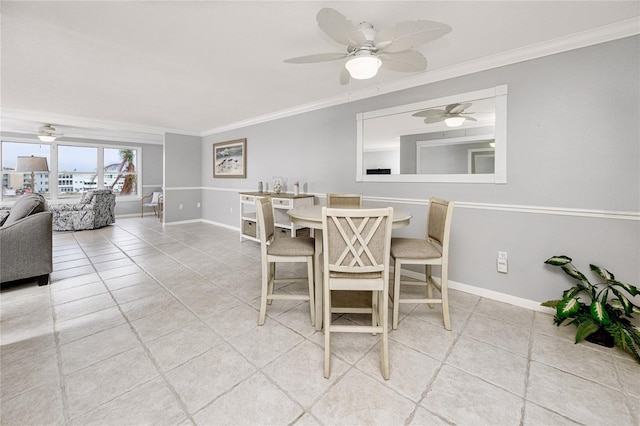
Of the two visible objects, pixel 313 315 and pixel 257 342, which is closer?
pixel 257 342

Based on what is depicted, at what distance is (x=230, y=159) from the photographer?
5844 millimetres

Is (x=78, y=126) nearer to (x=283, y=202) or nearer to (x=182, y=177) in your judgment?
(x=182, y=177)

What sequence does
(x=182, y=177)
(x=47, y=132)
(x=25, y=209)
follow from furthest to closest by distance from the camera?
(x=182, y=177)
(x=47, y=132)
(x=25, y=209)

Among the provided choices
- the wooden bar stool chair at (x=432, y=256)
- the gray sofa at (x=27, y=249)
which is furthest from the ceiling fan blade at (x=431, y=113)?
the gray sofa at (x=27, y=249)

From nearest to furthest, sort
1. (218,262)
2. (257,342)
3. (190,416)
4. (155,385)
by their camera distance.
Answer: (190,416) → (155,385) → (257,342) → (218,262)

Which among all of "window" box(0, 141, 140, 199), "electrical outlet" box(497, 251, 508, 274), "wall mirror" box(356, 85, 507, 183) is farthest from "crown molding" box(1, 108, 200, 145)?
"electrical outlet" box(497, 251, 508, 274)

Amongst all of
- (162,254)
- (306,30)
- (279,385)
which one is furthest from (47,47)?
(279,385)

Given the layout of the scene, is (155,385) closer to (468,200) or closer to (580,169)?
(468,200)

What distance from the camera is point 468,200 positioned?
2.75 metres

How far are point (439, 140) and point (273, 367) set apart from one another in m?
2.60

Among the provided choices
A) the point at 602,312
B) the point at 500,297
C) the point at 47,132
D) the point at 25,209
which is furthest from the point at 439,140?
the point at 47,132

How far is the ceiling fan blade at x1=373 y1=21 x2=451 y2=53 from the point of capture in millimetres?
1582

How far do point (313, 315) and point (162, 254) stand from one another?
114 inches

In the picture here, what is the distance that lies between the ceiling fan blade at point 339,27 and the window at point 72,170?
7493 mm
